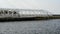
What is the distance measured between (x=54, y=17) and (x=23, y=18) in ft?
Result: 15.0

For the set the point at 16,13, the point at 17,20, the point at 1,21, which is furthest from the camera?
the point at 16,13

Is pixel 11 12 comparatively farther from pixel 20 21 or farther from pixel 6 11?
pixel 20 21

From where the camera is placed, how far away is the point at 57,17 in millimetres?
24281

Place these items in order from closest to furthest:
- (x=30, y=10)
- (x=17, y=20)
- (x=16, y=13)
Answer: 1. (x=17, y=20)
2. (x=16, y=13)
3. (x=30, y=10)

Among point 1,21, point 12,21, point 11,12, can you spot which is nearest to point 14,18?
point 12,21

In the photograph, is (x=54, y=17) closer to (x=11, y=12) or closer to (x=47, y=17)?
(x=47, y=17)

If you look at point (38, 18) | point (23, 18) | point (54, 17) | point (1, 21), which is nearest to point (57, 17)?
point (54, 17)

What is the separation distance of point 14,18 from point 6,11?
6.56 m

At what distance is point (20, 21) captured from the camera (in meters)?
23.9

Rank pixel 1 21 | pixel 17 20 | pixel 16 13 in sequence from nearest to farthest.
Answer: pixel 1 21, pixel 17 20, pixel 16 13

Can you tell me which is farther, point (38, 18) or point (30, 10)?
point (30, 10)

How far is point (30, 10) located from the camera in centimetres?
2872

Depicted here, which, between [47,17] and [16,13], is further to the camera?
[16,13]

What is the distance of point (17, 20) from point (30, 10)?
5.78 meters
